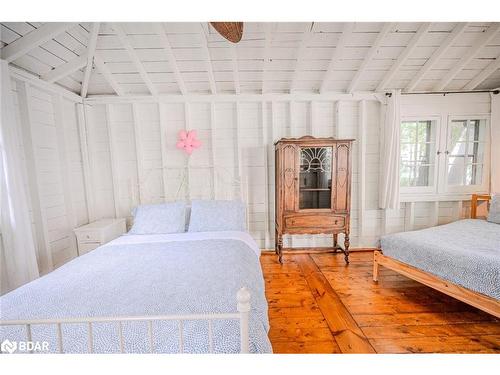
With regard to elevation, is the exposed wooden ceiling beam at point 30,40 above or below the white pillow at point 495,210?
above

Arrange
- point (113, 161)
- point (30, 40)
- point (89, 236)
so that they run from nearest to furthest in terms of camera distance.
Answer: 1. point (30, 40)
2. point (89, 236)
3. point (113, 161)

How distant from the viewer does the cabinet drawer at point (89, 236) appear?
261 centimetres

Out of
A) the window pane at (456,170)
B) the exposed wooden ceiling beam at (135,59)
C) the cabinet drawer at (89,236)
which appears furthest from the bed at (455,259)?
the exposed wooden ceiling beam at (135,59)

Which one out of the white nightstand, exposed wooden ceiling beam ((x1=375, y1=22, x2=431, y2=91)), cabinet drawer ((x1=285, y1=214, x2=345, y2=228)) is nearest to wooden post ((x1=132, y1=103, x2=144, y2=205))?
the white nightstand

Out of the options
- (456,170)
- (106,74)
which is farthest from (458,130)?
(106,74)

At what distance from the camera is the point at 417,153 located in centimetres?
334

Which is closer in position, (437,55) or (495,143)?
(437,55)

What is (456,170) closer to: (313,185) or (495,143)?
(495,143)

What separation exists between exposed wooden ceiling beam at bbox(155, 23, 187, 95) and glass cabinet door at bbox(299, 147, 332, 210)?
1.74 meters

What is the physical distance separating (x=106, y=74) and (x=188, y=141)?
120 cm

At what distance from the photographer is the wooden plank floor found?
1604 mm

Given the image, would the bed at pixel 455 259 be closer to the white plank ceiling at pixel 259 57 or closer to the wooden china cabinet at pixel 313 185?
the wooden china cabinet at pixel 313 185

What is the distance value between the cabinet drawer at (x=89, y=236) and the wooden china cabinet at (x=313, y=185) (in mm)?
2127
